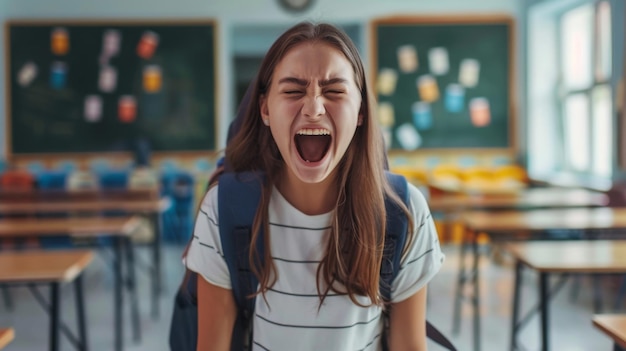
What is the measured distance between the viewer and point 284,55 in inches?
41.3

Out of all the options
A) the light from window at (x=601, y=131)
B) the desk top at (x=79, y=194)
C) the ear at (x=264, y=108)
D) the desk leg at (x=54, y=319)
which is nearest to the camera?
the ear at (x=264, y=108)

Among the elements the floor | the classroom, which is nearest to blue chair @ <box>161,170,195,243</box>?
the classroom

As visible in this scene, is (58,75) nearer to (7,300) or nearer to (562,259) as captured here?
(7,300)

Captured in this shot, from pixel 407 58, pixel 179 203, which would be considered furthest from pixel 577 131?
pixel 179 203

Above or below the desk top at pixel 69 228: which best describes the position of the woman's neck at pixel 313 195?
above

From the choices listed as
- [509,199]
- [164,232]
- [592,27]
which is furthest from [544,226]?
[164,232]

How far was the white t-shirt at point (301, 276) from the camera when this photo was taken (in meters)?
1.07

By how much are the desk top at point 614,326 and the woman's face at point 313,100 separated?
0.76m

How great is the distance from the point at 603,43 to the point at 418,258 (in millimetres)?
5087

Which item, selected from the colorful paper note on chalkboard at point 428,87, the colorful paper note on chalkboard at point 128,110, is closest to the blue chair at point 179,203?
the colorful paper note on chalkboard at point 128,110

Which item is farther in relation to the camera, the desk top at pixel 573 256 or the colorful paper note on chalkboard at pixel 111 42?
the colorful paper note on chalkboard at pixel 111 42

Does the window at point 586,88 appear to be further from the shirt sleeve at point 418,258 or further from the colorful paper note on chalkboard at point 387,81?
the shirt sleeve at point 418,258

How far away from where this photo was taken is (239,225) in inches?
41.4

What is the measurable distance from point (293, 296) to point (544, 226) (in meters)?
2.23
